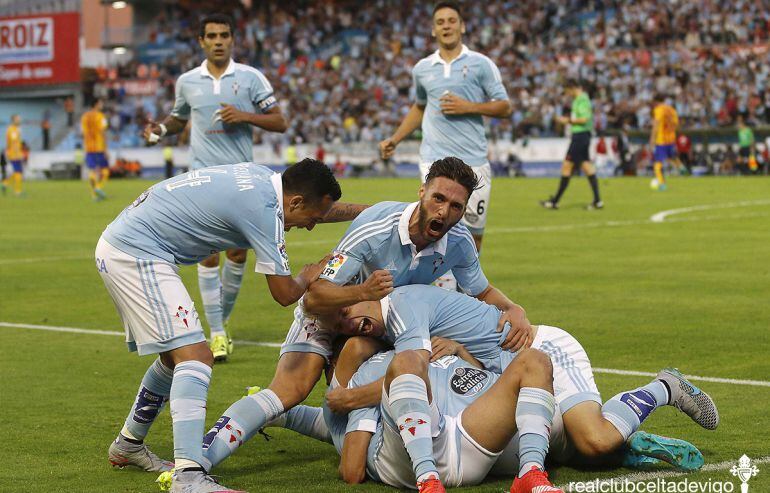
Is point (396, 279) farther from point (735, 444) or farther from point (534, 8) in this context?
point (534, 8)

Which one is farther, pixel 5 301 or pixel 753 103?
pixel 753 103

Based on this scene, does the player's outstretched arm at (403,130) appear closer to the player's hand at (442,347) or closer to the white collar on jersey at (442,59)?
the white collar on jersey at (442,59)

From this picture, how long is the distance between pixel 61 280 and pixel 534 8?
42.9 meters

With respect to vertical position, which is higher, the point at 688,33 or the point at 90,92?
the point at 688,33

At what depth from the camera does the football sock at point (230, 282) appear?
34.3 feet

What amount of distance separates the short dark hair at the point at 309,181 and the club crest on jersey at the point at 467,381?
110 cm

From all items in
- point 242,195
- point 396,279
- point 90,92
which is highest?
point 242,195

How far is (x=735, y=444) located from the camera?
6.58 metres

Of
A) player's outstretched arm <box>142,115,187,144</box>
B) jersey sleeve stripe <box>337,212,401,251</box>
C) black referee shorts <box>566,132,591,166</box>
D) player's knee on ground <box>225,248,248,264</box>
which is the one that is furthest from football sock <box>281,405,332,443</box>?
black referee shorts <box>566,132,591,166</box>

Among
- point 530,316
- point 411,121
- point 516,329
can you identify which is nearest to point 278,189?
point 516,329

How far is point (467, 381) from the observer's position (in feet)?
20.2

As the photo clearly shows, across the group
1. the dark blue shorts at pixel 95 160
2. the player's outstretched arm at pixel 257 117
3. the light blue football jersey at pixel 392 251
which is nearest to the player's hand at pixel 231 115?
the player's outstretched arm at pixel 257 117

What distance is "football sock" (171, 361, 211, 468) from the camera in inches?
228

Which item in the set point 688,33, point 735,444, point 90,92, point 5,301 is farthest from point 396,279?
point 90,92
